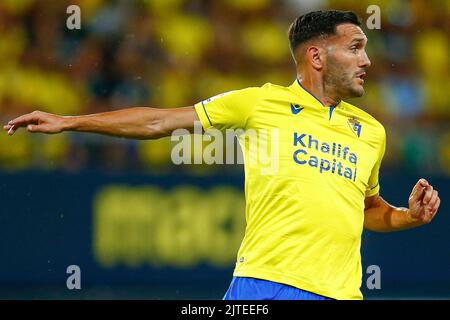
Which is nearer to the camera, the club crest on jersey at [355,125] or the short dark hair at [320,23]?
the club crest on jersey at [355,125]

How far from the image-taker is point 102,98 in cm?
1081

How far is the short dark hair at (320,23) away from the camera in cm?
560

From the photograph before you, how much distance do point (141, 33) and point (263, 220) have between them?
6655mm

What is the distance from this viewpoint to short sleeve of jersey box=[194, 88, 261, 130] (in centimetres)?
532

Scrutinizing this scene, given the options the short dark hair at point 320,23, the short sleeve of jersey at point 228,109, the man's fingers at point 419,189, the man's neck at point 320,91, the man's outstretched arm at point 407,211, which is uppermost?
the short dark hair at point 320,23

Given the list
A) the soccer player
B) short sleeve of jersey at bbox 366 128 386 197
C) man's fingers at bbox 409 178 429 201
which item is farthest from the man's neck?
man's fingers at bbox 409 178 429 201

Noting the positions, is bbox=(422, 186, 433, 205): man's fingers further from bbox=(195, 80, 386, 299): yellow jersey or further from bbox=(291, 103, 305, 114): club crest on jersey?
bbox=(291, 103, 305, 114): club crest on jersey

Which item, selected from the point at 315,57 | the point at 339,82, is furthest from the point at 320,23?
the point at 339,82

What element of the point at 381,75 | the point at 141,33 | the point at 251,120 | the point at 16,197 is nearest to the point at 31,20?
the point at 141,33

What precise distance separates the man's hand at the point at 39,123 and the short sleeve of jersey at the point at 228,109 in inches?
31.5

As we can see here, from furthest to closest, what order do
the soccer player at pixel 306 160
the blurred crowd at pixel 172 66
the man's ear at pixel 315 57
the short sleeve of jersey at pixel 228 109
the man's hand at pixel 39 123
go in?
the blurred crowd at pixel 172 66 < the man's ear at pixel 315 57 < the short sleeve of jersey at pixel 228 109 < the soccer player at pixel 306 160 < the man's hand at pixel 39 123

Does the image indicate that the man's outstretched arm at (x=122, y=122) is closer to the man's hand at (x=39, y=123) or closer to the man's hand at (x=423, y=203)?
the man's hand at (x=39, y=123)

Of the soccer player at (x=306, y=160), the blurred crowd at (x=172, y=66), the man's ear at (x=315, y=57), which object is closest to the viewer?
the soccer player at (x=306, y=160)

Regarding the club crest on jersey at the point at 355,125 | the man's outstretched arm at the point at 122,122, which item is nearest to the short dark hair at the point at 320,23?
the club crest on jersey at the point at 355,125
